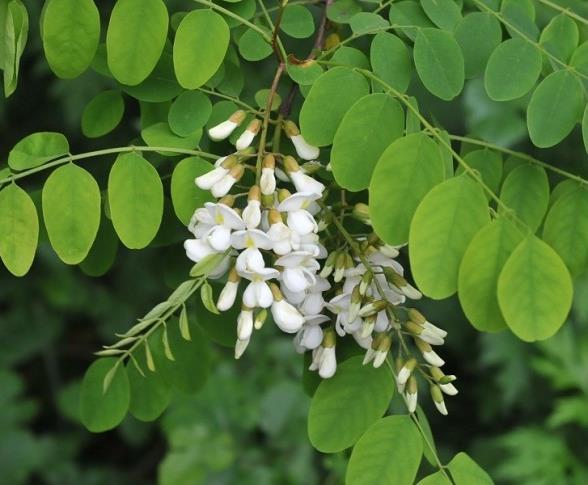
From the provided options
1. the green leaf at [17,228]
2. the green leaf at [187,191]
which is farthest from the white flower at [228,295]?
the green leaf at [17,228]

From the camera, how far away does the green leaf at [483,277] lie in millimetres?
847

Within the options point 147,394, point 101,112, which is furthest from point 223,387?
point 101,112

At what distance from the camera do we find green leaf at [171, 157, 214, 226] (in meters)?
0.95

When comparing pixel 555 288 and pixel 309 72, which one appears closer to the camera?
pixel 555 288

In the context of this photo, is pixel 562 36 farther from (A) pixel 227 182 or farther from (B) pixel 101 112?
(B) pixel 101 112

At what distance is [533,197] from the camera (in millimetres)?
1017

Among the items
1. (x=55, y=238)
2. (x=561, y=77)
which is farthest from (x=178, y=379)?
(x=561, y=77)

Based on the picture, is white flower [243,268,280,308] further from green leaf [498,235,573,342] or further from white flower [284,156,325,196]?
green leaf [498,235,573,342]

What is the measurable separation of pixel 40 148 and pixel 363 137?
0.35 m

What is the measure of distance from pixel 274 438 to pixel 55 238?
1.38 metres

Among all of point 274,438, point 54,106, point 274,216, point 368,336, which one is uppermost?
point 274,216

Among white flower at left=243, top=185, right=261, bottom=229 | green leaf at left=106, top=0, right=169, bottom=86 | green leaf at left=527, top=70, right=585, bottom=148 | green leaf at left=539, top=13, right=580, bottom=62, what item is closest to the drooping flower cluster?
white flower at left=243, top=185, right=261, bottom=229

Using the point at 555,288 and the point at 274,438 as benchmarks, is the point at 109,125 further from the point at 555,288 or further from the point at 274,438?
the point at 274,438

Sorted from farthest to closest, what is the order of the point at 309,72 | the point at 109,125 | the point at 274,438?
the point at 274,438, the point at 109,125, the point at 309,72
